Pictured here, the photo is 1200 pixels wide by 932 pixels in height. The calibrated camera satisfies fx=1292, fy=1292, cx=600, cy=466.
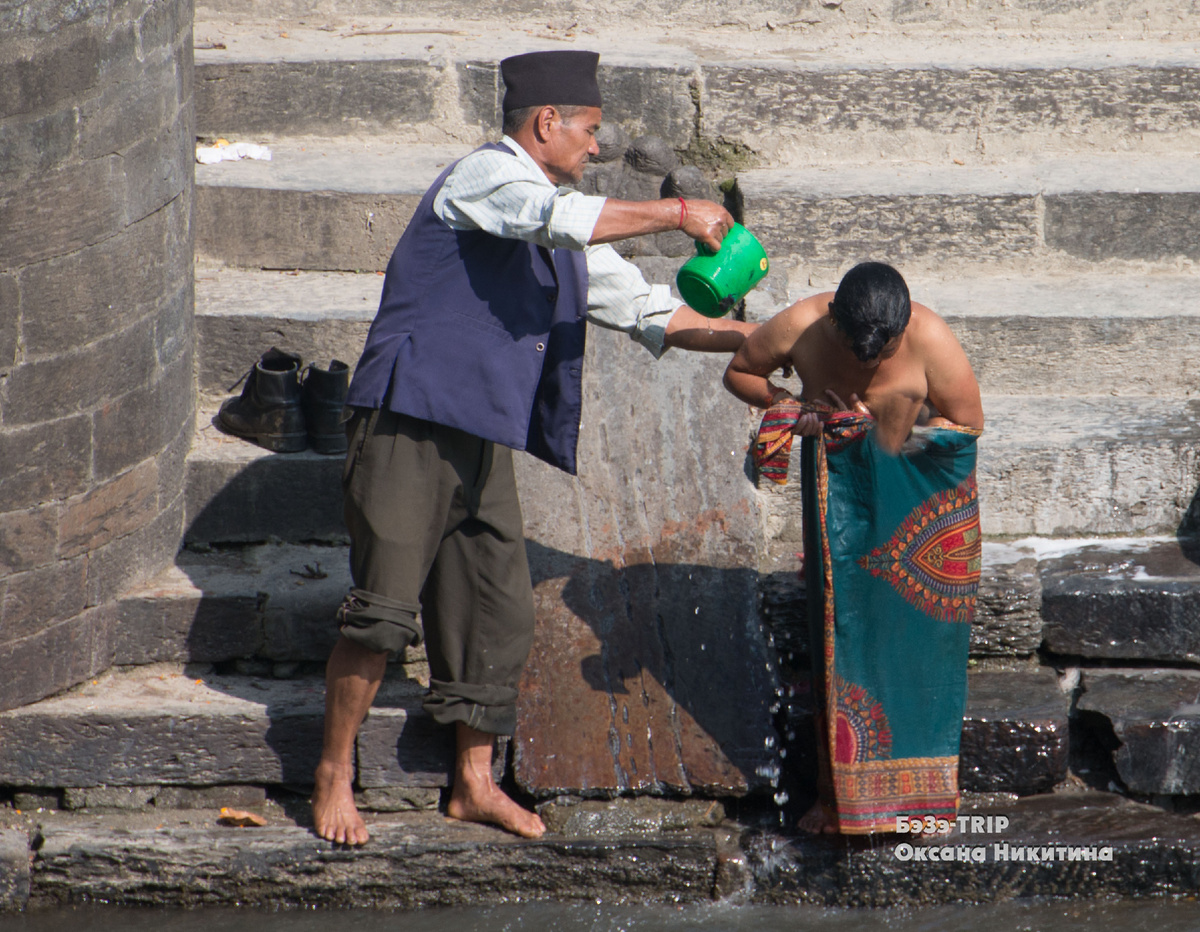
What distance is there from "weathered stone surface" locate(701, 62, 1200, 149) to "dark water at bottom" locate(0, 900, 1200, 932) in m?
3.77

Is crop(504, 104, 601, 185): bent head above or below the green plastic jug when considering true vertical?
above

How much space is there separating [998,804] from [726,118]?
3552 mm

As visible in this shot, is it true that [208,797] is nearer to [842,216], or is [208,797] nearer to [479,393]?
[479,393]

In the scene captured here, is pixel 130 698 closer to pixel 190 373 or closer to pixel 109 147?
pixel 190 373

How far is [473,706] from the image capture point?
3816mm

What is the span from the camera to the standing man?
3.41 m

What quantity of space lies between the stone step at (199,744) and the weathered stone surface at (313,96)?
309 cm

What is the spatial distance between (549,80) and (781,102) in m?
2.94

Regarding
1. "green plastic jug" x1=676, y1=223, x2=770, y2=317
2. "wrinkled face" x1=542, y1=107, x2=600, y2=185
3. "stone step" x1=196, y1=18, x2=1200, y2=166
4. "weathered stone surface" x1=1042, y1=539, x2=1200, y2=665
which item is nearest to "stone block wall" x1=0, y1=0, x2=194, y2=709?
"wrinkled face" x1=542, y1=107, x2=600, y2=185

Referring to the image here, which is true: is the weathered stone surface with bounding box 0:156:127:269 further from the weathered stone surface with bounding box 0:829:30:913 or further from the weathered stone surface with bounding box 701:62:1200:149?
the weathered stone surface with bounding box 701:62:1200:149

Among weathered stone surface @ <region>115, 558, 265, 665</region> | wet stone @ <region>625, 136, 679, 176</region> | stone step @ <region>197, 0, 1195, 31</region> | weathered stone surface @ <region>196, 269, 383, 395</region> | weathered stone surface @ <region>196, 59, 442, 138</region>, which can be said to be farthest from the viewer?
stone step @ <region>197, 0, 1195, 31</region>

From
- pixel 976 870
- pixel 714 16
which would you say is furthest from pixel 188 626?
pixel 714 16

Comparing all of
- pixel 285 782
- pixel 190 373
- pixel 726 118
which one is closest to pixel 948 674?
pixel 285 782

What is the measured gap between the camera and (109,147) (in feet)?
13.0
